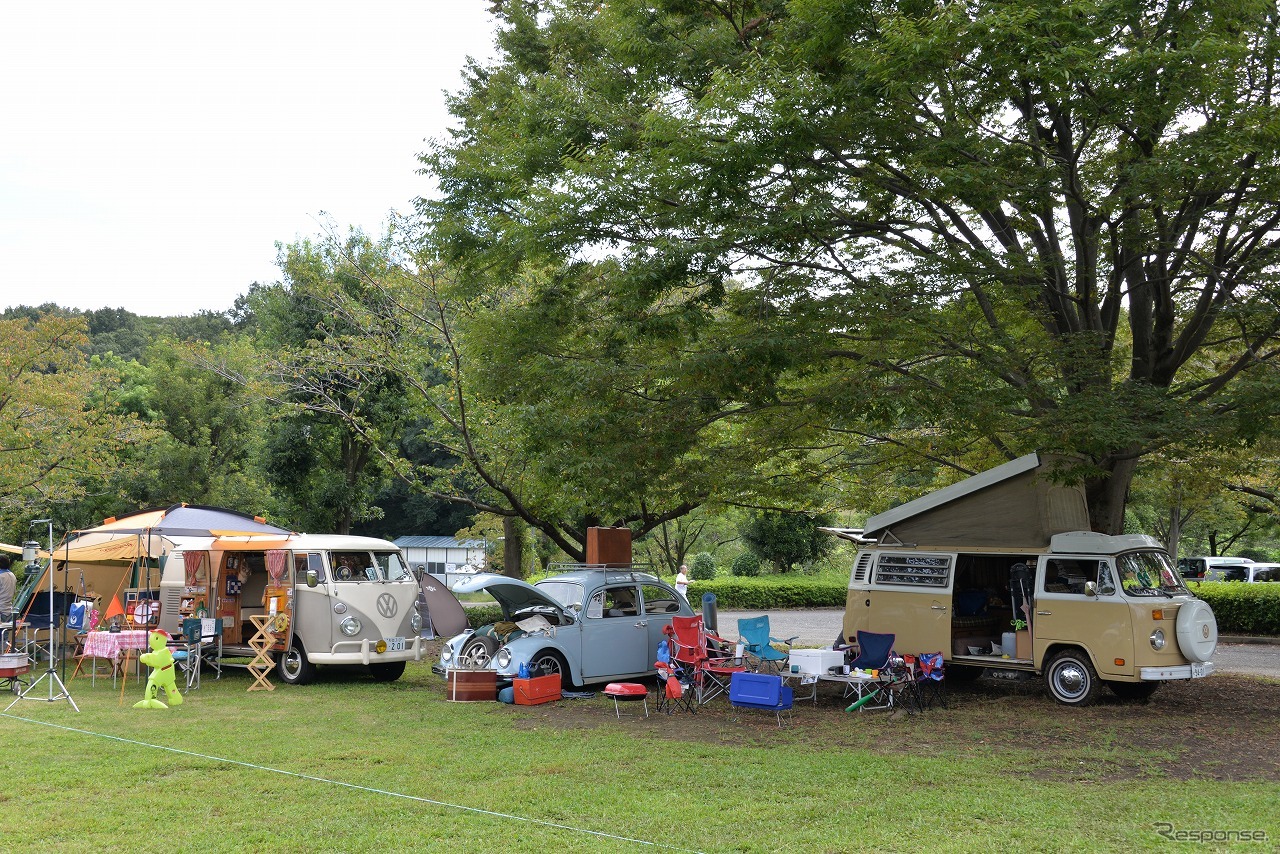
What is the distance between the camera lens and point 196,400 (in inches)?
1396

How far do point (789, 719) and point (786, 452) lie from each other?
5352mm

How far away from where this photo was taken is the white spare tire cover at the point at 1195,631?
1100 cm

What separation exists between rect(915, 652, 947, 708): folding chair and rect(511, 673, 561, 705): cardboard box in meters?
4.22

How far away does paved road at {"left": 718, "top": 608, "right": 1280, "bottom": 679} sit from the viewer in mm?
16938

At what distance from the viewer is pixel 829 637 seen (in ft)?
72.3

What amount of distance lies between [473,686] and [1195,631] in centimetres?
819

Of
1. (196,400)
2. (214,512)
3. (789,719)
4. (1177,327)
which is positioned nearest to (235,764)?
(789,719)

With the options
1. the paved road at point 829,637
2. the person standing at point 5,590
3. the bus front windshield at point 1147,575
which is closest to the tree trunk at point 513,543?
the paved road at point 829,637

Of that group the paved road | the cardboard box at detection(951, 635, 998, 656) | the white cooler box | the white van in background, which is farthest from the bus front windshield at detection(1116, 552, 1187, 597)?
the white van in background

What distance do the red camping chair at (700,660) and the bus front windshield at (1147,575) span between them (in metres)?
4.37

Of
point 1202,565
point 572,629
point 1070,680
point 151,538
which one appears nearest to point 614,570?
point 572,629

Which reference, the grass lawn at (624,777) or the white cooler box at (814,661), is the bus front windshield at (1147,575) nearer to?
the grass lawn at (624,777)

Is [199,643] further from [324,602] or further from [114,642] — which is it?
[324,602]

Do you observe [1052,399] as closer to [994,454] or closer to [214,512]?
[994,454]
